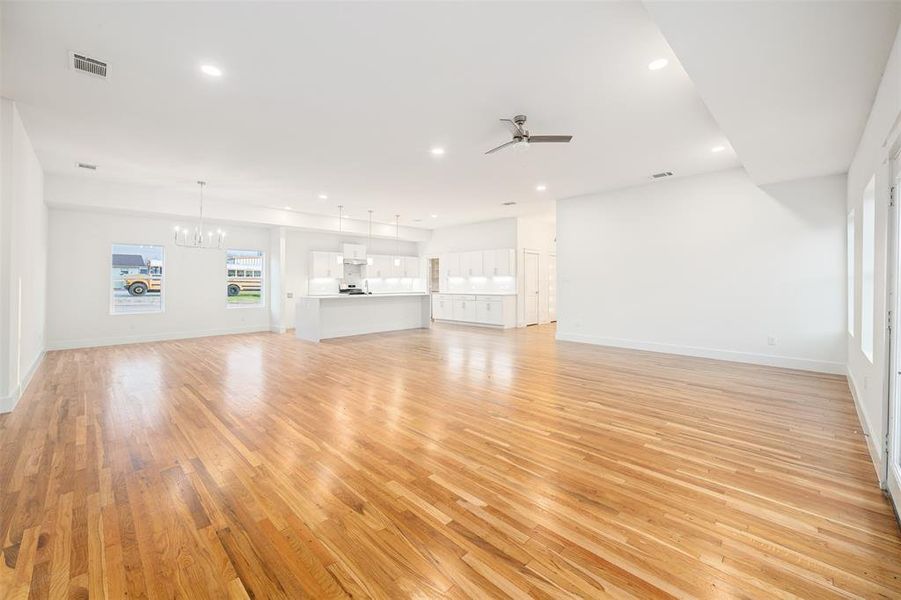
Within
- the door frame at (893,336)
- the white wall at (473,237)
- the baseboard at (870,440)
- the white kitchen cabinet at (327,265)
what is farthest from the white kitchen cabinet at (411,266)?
the door frame at (893,336)

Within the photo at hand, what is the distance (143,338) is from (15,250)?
4.79 metres

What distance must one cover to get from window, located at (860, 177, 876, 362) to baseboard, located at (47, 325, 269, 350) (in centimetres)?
1102

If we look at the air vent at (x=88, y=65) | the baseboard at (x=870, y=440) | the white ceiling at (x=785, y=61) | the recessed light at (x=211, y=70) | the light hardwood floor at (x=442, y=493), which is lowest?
the light hardwood floor at (x=442, y=493)

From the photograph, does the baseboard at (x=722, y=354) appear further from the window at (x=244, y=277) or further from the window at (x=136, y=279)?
the window at (x=136, y=279)

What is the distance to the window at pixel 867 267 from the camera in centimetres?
353

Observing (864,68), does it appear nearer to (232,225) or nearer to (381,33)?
(381,33)

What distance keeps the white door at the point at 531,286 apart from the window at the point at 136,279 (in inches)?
352

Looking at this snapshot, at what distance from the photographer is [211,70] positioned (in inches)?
124

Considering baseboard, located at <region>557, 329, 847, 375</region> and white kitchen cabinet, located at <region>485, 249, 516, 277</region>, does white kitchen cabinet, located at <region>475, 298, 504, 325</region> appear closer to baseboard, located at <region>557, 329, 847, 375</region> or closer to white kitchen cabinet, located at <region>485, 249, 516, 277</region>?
white kitchen cabinet, located at <region>485, 249, 516, 277</region>

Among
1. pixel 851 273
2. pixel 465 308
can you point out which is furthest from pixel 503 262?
pixel 851 273

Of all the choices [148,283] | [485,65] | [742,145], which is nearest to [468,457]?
[485,65]

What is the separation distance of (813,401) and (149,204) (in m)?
10.8

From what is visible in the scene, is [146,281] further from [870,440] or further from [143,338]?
[870,440]

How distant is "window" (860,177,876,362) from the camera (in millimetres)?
3527
